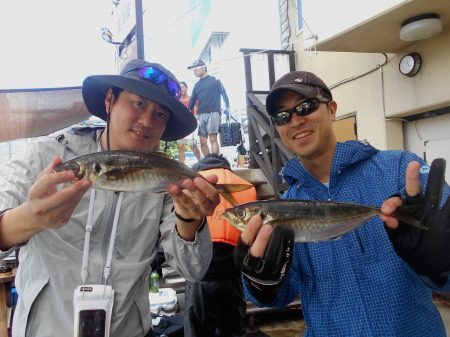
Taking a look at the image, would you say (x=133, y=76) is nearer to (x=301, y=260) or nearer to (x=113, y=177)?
(x=113, y=177)

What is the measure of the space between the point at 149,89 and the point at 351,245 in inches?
61.6

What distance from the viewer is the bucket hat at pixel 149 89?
2316 millimetres

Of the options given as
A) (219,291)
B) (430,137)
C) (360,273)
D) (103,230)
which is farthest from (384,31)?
(103,230)

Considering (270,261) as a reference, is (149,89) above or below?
above

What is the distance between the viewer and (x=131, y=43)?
573cm

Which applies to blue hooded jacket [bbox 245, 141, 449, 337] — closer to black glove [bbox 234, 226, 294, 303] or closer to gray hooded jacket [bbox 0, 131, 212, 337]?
black glove [bbox 234, 226, 294, 303]

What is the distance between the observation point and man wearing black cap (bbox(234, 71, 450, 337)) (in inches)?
79.2

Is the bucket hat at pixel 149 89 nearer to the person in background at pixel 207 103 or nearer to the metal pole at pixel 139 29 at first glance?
the metal pole at pixel 139 29

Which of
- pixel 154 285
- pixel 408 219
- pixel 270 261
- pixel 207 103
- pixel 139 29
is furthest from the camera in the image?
pixel 207 103

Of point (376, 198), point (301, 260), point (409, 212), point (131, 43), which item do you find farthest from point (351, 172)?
point (131, 43)

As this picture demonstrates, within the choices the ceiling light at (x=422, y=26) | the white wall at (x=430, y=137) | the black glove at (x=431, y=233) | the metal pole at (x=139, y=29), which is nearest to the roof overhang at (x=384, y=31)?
the ceiling light at (x=422, y=26)

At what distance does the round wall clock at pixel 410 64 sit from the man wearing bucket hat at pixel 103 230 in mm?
5655

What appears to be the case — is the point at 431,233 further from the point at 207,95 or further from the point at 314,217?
the point at 207,95

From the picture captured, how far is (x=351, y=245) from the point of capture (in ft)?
7.43
